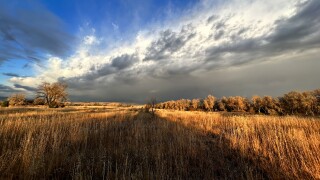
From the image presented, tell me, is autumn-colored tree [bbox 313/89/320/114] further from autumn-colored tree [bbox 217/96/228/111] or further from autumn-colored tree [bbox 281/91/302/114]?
autumn-colored tree [bbox 217/96/228/111]

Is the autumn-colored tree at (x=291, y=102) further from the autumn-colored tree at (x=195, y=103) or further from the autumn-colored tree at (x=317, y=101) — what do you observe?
the autumn-colored tree at (x=195, y=103)

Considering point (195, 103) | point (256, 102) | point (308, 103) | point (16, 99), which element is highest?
point (16, 99)

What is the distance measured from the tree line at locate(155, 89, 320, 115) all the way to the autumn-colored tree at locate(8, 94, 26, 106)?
205 ft

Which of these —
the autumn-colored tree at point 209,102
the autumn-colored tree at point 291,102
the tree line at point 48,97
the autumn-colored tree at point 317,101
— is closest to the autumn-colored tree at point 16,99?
the tree line at point 48,97

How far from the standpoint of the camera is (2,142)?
6.16 m

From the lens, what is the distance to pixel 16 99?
5400 centimetres

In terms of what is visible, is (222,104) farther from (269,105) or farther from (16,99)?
(16,99)

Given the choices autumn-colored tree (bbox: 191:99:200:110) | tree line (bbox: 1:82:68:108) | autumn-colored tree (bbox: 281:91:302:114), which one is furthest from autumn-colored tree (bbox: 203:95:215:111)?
tree line (bbox: 1:82:68:108)

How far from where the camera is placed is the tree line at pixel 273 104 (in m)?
41.5

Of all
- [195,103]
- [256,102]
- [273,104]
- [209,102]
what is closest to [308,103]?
[273,104]

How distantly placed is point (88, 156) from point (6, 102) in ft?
198

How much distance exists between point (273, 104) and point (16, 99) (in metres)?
68.7

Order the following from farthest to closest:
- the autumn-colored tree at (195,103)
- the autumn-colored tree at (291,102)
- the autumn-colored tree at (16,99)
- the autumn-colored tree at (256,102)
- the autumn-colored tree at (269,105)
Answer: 1. the autumn-colored tree at (195,103)
2. the autumn-colored tree at (256,102)
3. the autumn-colored tree at (16,99)
4. the autumn-colored tree at (269,105)
5. the autumn-colored tree at (291,102)

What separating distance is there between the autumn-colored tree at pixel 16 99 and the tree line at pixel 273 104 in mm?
62412
